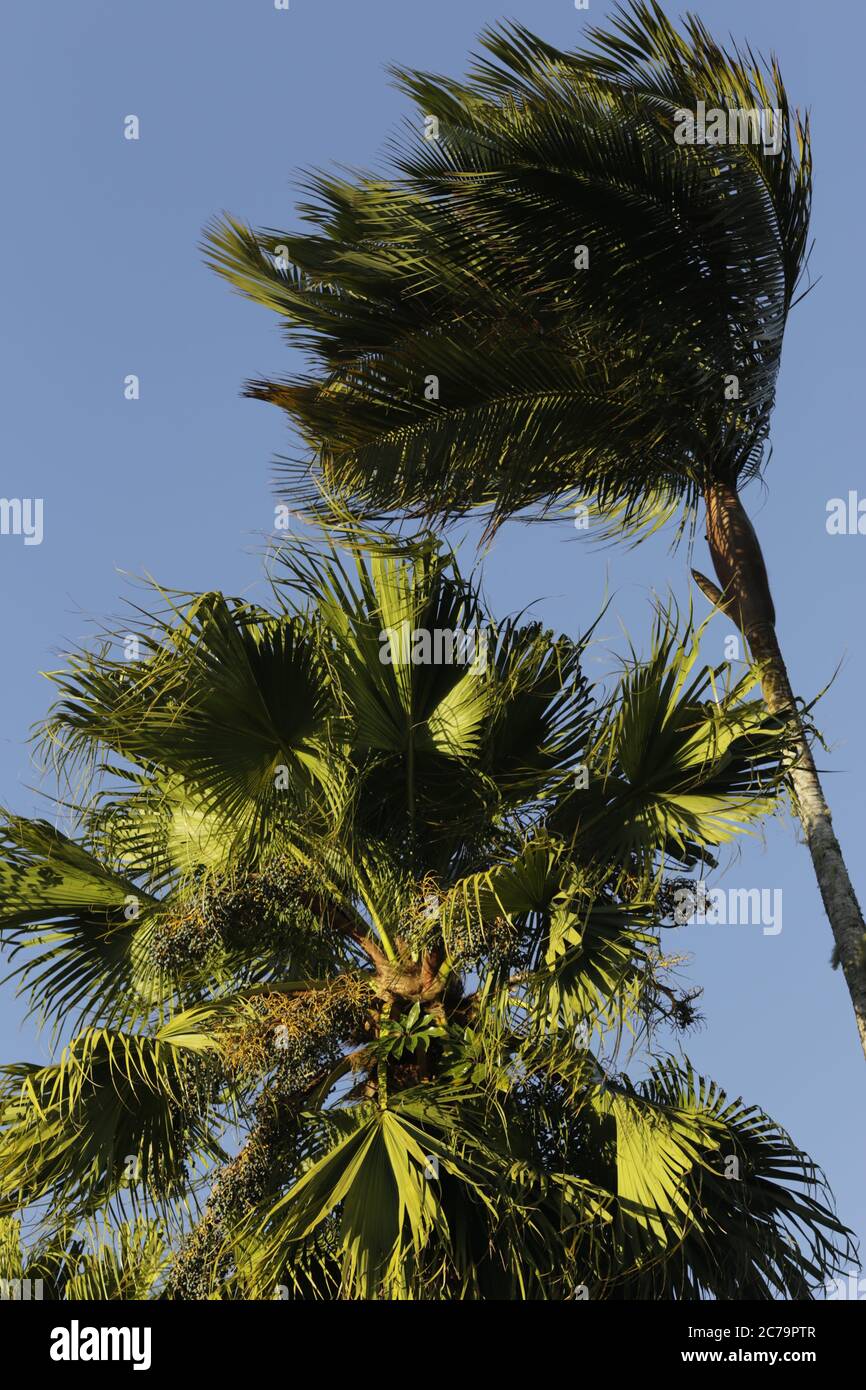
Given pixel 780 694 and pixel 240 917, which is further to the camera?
pixel 780 694

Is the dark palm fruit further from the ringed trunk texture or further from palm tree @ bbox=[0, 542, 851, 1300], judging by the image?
the ringed trunk texture

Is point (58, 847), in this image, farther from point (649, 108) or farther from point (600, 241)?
point (649, 108)

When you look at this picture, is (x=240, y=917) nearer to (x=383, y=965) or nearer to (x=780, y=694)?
(x=383, y=965)

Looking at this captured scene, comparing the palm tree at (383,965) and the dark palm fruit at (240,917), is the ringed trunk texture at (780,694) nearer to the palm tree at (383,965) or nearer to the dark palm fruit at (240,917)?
the palm tree at (383,965)

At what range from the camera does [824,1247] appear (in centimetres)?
812

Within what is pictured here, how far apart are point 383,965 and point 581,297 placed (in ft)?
13.3

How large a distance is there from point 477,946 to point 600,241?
411cm

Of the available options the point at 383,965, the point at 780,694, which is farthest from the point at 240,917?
the point at 780,694

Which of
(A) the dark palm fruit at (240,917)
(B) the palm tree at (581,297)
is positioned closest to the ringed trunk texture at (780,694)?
(B) the palm tree at (581,297)

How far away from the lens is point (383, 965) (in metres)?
8.71

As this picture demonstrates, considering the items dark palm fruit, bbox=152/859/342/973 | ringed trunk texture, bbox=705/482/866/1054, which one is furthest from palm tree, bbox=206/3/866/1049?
dark palm fruit, bbox=152/859/342/973

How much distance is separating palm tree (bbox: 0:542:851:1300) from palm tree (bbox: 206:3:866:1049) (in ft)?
2.22

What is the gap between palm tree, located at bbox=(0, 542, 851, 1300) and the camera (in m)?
7.59
